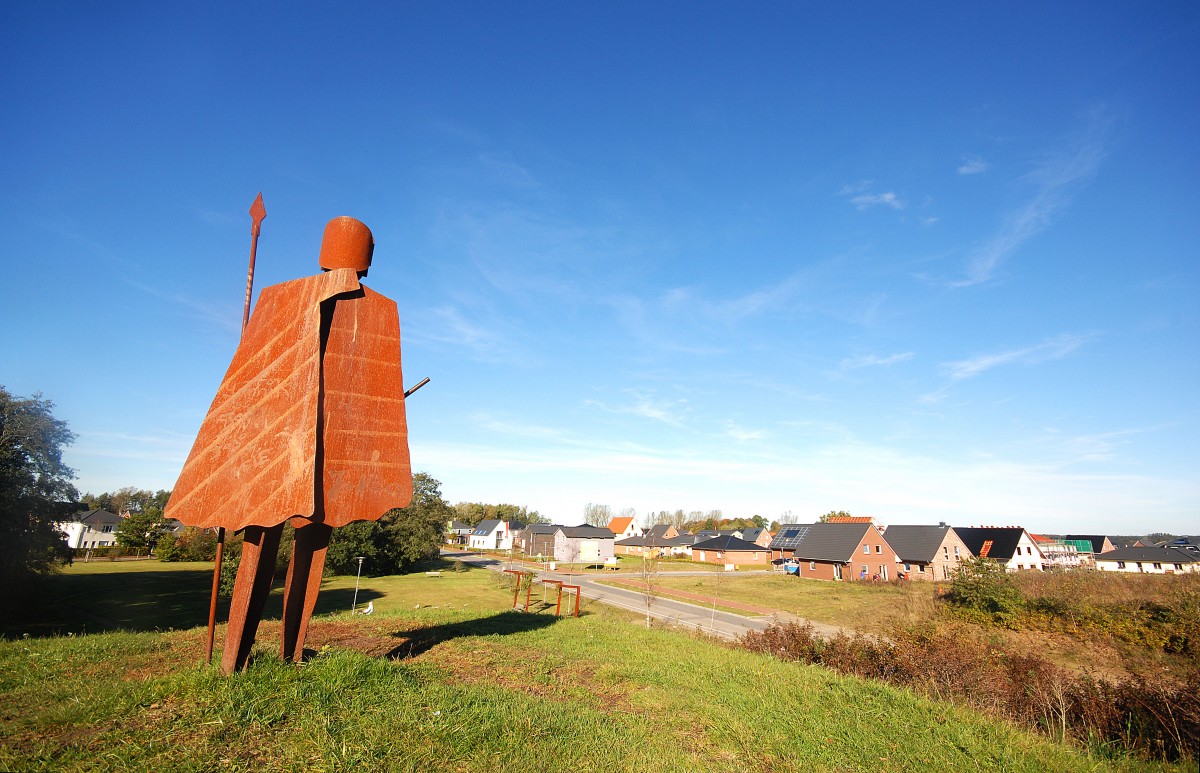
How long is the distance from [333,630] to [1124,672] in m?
23.2

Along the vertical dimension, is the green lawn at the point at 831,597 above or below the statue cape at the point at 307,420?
below

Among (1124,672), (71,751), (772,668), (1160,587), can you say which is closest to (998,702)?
(772,668)

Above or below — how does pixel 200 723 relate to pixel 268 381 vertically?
Answer: below

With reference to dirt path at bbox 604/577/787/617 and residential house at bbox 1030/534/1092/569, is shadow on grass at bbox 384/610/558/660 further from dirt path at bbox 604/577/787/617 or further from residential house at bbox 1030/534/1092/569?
residential house at bbox 1030/534/1092/569

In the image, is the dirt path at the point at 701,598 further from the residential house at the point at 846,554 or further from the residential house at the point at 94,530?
the residential house at the point at 94,530

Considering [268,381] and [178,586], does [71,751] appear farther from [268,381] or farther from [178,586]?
[178,586]

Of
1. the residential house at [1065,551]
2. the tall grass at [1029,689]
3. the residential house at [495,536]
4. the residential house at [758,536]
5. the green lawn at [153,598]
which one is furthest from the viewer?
the residential house at [495,536]

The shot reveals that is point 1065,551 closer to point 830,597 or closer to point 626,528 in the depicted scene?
point 830,597

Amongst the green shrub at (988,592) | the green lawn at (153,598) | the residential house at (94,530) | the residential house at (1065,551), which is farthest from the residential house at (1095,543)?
the residential house at (94,530)

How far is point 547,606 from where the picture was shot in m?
23.3

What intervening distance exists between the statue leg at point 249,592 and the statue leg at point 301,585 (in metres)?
0.40

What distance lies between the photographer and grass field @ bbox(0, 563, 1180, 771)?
14.4 feet

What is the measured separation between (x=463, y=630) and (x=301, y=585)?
5.21 m

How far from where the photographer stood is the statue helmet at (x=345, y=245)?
7.33 meters
